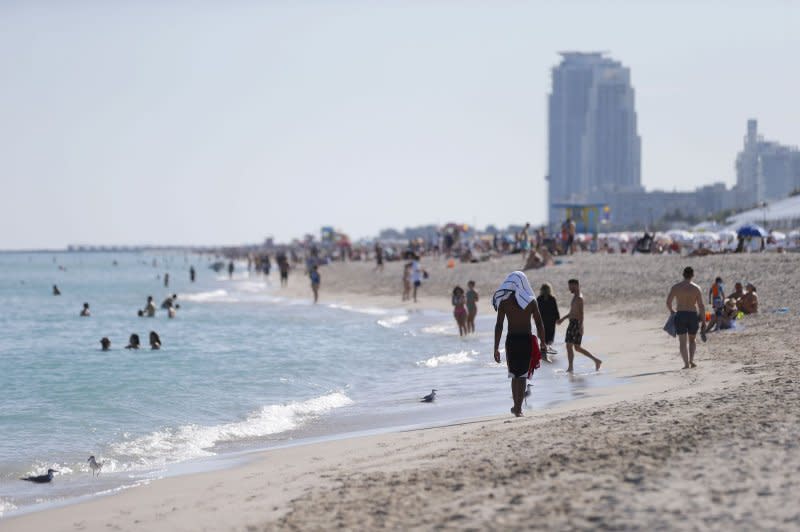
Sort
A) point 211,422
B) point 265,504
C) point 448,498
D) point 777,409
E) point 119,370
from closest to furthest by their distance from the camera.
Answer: point 448,498, point 265,504, point 777,409, point 211,422, point 119,370

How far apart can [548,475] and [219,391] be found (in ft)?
31.2

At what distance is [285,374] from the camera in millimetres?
17281

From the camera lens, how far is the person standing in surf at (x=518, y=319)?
9711mm

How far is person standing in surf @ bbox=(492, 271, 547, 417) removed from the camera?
9.71 metres

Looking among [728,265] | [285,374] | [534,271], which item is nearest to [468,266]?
[534,271]

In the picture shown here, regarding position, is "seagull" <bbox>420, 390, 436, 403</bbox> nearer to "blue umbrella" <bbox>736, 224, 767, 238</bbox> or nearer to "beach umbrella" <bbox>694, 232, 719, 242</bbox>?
"blue umbrella" <bbox>736, 224, 767, 238</bbox>

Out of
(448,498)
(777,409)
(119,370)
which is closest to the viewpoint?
(448,498)

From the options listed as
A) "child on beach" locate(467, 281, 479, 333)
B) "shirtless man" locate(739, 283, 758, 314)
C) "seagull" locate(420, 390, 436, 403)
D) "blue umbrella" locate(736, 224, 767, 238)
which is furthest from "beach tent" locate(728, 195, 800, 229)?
"seagull" locate(420, 390, 436, 403)

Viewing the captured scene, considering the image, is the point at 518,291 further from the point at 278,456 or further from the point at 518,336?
the point at 278,456

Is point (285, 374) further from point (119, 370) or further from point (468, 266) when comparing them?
point (468, 266)

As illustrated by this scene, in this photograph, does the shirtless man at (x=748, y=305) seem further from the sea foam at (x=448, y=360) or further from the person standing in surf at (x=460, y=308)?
the person standing in surf at (x=460, y=308)

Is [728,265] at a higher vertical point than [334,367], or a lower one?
higher

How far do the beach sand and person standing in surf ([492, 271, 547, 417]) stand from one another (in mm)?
524

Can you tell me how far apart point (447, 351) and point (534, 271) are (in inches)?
650
